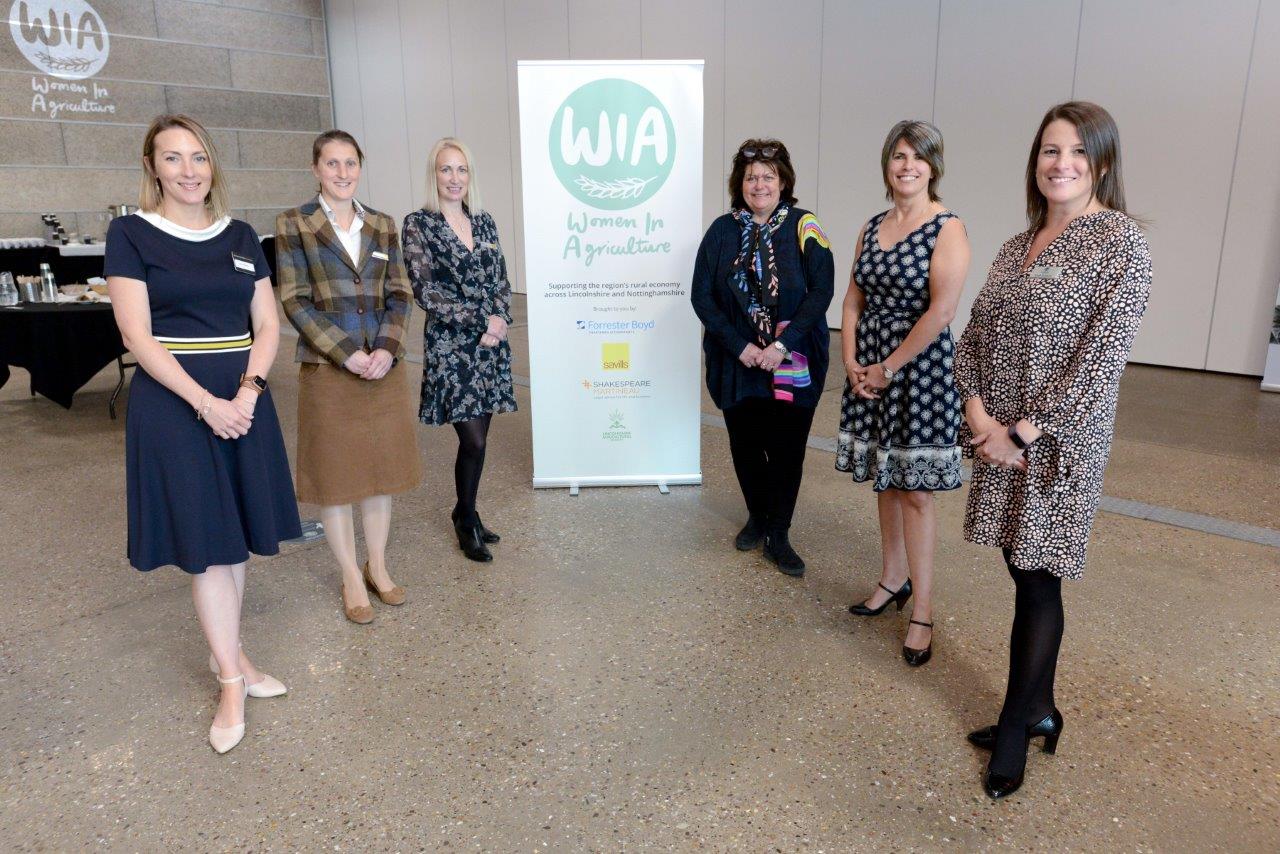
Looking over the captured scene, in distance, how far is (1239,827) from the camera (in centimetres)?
197

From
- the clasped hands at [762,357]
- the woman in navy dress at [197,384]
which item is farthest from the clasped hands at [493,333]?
the woman in navy dress at [197,384]

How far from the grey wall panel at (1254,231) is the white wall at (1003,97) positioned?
0.01 metres

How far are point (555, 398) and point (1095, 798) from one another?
9.35 feet

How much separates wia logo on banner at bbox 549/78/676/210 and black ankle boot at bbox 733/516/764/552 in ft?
5.10

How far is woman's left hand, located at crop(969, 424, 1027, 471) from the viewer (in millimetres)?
1991

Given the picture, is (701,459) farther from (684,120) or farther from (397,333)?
(397,333)

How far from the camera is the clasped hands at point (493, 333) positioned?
3432mm

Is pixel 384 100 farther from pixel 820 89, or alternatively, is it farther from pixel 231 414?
pixel 231 414

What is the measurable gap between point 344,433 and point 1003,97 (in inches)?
256

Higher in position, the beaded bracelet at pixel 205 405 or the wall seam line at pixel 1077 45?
the wall seam line at pixel 1077 45

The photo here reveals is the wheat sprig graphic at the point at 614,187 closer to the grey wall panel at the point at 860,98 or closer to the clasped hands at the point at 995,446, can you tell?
the clasped hands at the point at 995,446

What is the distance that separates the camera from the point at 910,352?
2557 millimetres

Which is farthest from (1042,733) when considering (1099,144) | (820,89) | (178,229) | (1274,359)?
(820,89)

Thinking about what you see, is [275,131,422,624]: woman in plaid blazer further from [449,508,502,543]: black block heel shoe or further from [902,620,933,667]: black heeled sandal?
[902,620,933,667]: black heeled sandal
